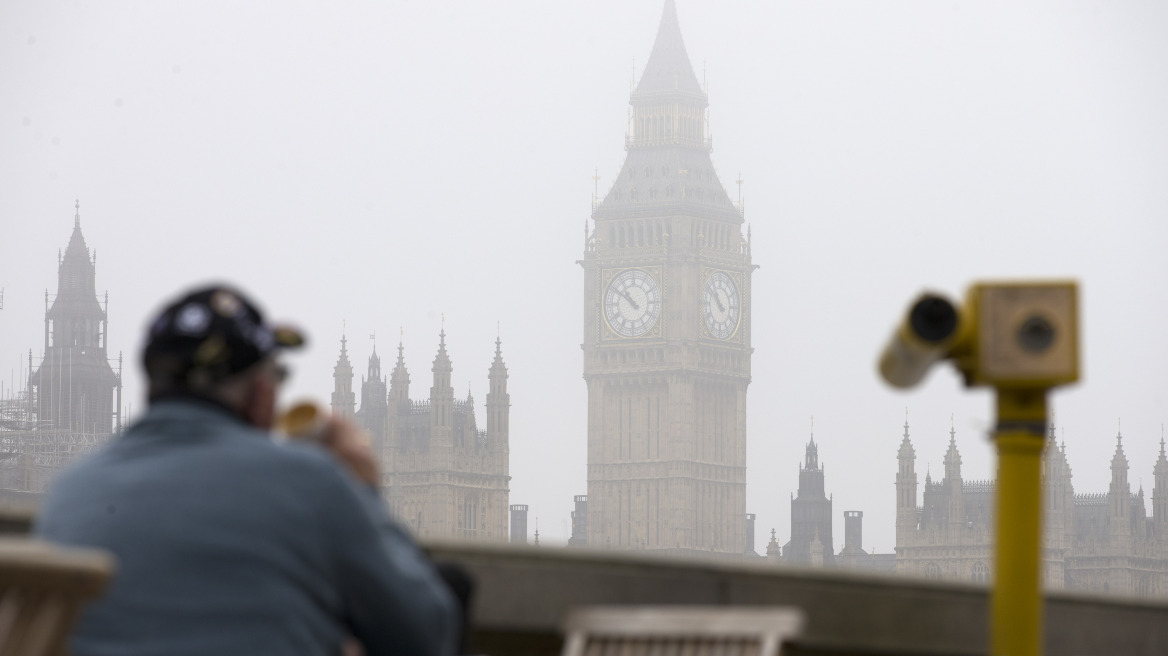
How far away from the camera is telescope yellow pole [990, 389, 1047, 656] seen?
3.04 metres

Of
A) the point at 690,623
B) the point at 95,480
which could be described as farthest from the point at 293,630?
the point at 690,623

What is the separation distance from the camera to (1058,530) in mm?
97562

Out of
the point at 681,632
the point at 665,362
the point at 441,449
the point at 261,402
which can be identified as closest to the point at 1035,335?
the point at 681,632

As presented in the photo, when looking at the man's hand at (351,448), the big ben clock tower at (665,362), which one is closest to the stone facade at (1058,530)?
the big ben clock tower at (665,362)

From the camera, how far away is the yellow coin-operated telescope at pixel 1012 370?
297 centimetres

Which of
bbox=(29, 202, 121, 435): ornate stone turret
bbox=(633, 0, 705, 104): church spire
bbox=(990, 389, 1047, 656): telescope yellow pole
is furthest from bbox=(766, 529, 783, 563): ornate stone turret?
Result: bbox=(990, 389, 1047, 656): telescope yellow pole

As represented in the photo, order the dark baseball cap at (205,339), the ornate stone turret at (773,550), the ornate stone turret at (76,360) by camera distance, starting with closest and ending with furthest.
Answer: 1. the dark baseball cap at (205,339)
2. the ornate stone turret at (76,360)
3. the ornate stone turret at (773,550)

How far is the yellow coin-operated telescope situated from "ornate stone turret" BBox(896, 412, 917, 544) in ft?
319

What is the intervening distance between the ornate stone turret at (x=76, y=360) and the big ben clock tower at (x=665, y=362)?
26909 mm

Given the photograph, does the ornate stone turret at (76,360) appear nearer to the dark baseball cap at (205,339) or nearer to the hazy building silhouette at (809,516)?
the hazy building silhouette at (809,516)

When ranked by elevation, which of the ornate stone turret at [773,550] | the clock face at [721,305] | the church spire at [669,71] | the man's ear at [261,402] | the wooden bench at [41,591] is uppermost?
the church spire at [669,71]

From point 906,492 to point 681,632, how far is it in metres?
98.0

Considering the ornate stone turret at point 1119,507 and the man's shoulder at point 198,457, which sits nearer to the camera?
the man's shoulder at point 198,457

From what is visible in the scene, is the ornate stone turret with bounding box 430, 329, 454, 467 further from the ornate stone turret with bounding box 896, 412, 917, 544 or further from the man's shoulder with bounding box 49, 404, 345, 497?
the man's shoulder with bounding box 49, 404, 345, 497
